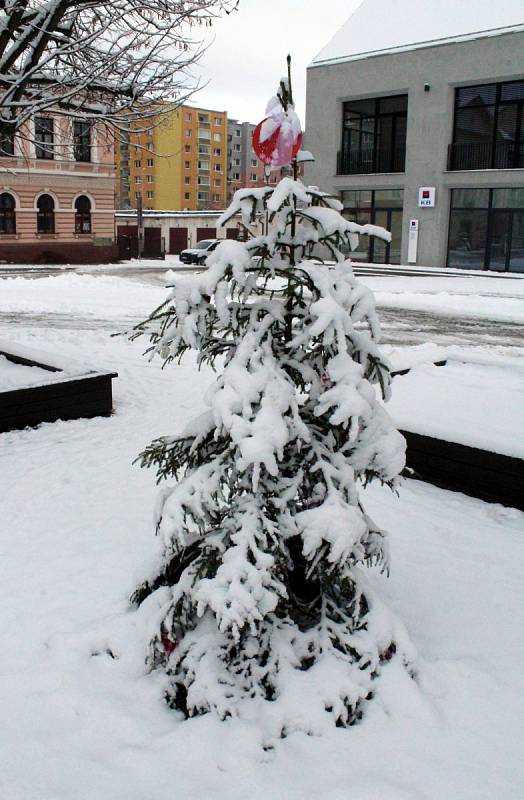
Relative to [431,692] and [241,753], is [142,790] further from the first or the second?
[431,692]

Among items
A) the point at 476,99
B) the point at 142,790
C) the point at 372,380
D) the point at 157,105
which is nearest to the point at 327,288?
the point at 372,380

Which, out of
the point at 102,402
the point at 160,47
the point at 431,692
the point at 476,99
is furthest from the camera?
the point at 476,99

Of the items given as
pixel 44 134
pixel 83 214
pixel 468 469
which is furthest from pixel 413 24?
pixel 468 469

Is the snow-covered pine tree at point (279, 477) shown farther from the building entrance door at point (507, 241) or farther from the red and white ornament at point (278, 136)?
the building entrance door at point (507, 241)

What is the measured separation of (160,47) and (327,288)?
7.31m

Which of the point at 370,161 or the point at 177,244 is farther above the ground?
the point at 370,161

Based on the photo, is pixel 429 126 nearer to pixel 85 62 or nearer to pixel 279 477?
pixel 85 62

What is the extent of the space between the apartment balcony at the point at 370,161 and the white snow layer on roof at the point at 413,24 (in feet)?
14.0

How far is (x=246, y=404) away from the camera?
3.02m

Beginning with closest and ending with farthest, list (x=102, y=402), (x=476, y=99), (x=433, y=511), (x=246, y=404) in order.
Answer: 1. (x=246, y=404)
2. (x=433, y=511)
3. (x=102, y=402)
4. (x=476, y=99)

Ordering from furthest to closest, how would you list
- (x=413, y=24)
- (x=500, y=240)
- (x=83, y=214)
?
1. (x=83, y=214)
2. (x=413, y=24)
3. (x=500, y=240)

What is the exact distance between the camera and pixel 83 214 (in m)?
41.1

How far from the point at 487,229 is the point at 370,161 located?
7.06 meters

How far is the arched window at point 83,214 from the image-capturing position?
40.9 meters
